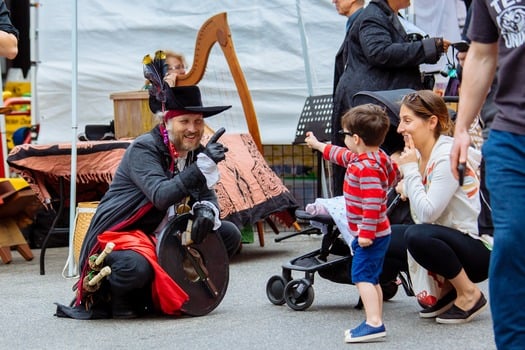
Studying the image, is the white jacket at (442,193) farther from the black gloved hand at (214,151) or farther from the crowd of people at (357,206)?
the black gloved hand at (214,151)

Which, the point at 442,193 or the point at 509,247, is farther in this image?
the point at 442,193

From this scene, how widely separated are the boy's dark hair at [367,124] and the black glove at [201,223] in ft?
2.97

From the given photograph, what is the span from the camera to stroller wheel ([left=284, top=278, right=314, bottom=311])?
5.41 metres

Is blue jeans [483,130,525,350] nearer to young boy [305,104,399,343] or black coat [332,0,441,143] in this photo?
young boy [305,104,399,343]

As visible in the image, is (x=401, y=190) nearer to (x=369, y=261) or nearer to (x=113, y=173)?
(x=369, y=261)

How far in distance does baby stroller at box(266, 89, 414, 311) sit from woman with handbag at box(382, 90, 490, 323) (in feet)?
1.09

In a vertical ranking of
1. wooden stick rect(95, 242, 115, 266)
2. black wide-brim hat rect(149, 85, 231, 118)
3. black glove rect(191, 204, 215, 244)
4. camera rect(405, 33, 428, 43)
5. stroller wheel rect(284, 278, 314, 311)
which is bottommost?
stroller wheel rect(284, 278, 314, 311)

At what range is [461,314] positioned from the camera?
4984 millimetres

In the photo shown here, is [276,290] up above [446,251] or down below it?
below

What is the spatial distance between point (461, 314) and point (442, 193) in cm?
59

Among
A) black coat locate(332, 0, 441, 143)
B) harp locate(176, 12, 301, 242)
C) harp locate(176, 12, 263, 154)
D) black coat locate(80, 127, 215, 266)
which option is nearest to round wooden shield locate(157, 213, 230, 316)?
black coat locate(80, 127, 215, 266)

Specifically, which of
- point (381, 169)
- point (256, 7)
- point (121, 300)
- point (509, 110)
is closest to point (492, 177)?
point (509, 110)

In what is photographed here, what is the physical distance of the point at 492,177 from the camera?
308 cm

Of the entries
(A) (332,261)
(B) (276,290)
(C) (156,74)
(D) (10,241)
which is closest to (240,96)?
(D) (10,241)
